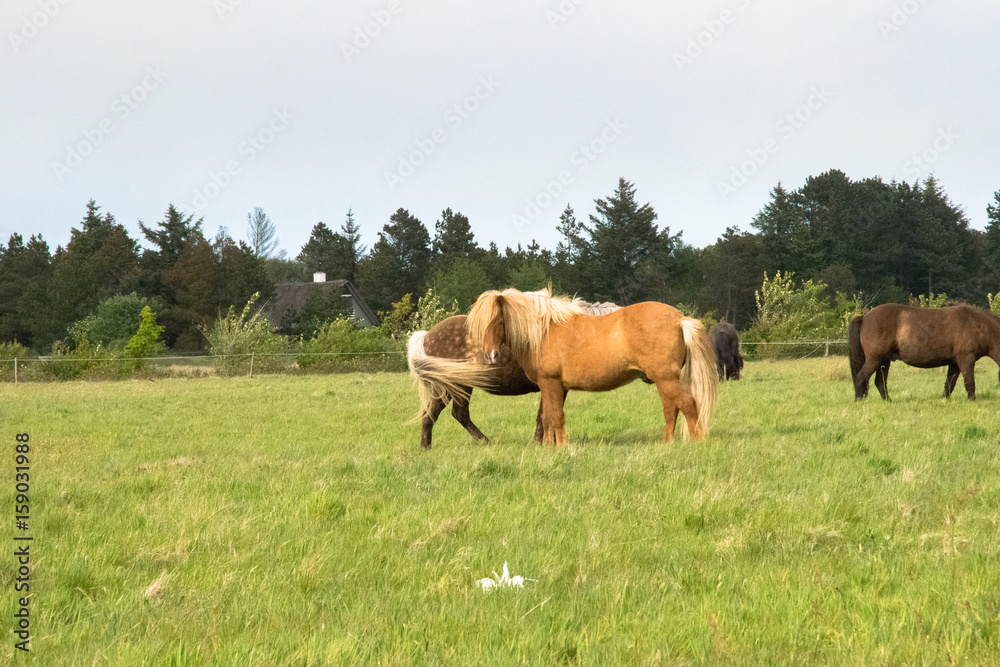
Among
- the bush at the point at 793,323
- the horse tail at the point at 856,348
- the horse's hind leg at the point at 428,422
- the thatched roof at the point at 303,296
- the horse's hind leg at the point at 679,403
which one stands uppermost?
the thatched roof at the point at 303,296

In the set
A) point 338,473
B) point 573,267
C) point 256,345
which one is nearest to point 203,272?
point 256,345

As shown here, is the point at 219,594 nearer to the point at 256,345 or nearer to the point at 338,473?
the point at 338,473

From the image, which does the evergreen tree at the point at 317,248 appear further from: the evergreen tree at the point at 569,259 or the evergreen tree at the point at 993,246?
the evergreen tree at the point at 993,246

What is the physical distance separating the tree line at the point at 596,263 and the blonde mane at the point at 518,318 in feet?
144

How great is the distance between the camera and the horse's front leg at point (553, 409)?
7.78m

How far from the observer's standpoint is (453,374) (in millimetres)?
8383

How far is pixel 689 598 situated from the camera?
3246mm

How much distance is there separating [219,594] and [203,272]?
4894 centimetres

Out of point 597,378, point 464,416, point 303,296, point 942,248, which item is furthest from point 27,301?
point 942,248

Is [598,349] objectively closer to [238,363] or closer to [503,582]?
[503,582]

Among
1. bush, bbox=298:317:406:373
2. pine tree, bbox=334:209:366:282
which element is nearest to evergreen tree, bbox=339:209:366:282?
pine tree, bbox=334:209:366:282

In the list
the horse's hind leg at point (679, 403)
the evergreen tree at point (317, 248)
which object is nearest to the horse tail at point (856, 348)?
the horse's hind leg at point (679, 403)

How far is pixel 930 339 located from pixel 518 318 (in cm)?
748

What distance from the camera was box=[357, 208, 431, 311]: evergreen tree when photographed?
64.5 meters
